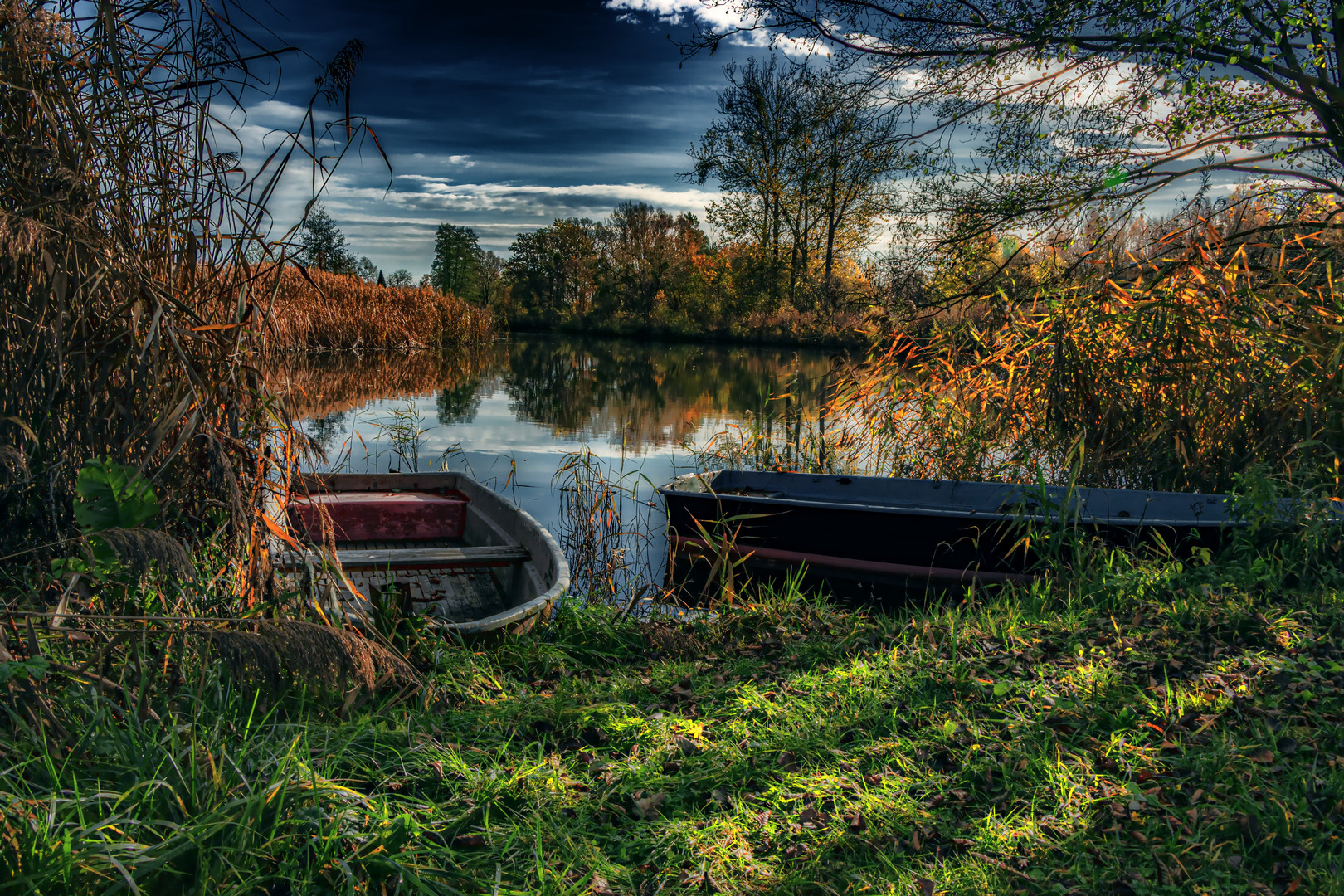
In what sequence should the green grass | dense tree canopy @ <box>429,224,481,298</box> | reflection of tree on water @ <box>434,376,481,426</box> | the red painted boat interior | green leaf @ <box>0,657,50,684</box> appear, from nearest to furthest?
green leaf @ <box>0,657,50,684</box>
the green grass
the red painted boat interior
reflection of tree on water @ <box>434,376,481,426</box>
dense tree canopy @ <box>429,224,481,298</box>

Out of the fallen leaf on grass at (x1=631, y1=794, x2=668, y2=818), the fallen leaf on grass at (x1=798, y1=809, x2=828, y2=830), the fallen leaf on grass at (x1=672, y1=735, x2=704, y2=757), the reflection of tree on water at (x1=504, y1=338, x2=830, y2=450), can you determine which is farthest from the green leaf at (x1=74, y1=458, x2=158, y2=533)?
the reflection of tree on water at (x1=504, y1=338, x2=830, y2=450)

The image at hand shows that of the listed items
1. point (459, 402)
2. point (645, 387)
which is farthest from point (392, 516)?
point (645, 387)

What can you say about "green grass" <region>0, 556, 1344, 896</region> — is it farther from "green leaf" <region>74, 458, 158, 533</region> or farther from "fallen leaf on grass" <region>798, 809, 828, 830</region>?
"green leaf" <region>74, 458, 158, 533</region>

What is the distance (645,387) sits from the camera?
73.5 ft

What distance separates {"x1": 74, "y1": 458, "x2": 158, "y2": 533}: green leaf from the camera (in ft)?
8.27

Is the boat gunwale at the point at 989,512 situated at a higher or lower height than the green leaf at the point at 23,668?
lower

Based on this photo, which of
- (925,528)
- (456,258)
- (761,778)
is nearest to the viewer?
(761,778)

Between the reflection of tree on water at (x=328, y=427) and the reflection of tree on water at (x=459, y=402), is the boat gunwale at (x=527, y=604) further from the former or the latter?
the reflection of tree on water at (x=459, y=402)

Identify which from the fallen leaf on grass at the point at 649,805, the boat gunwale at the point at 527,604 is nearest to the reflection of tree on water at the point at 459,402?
the boat gunwale at the point at 527,604

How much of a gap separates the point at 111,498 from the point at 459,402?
16061 millimetres

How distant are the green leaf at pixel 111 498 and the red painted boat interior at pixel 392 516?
3.91 meters

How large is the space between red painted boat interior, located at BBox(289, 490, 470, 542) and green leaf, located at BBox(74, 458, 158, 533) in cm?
391

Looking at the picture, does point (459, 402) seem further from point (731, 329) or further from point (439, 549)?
point (731, 329)

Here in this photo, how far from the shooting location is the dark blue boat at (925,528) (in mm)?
6070
